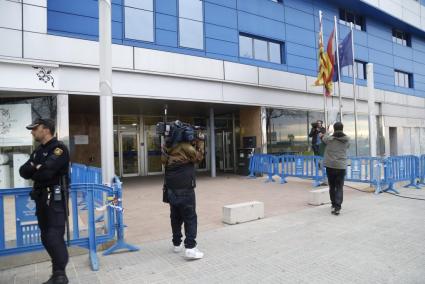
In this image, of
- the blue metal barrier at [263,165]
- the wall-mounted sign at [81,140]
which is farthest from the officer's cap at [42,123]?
the wall-mounted sign at [81,140]

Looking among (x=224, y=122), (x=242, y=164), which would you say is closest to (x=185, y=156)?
(x=242, y=164)

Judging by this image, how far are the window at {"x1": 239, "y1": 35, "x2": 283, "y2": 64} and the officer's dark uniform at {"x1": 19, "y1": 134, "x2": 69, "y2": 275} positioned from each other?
1165cm

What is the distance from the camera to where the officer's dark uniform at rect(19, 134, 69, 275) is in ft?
12.0

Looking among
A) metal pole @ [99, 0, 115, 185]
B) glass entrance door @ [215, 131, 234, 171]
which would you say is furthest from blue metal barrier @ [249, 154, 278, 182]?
metal pole @ [99, 0, 115, 185]

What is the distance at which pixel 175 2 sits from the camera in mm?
12367

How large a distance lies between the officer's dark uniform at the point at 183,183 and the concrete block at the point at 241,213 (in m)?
1.88

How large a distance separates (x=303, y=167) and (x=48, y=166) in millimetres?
9341

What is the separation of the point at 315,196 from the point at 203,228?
10.4ft

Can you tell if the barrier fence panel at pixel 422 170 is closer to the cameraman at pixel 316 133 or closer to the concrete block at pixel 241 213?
the cameraman at pixel 316 133

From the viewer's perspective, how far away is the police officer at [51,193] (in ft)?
12.0

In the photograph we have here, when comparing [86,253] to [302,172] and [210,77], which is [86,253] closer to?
[302,172]

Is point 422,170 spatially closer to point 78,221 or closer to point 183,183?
point 183,183

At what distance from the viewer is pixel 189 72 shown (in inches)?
489

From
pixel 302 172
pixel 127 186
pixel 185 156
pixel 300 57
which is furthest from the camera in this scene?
pixel 300 57
